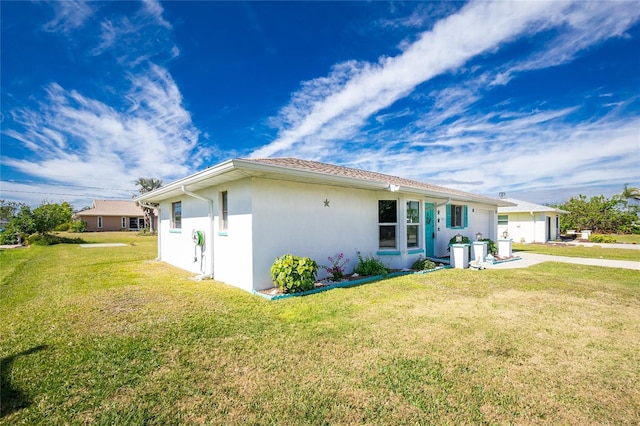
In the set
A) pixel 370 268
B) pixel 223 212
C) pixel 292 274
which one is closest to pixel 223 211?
pixel 223 212

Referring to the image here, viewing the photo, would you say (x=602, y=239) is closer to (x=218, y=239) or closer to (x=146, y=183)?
(x=218, y=239)

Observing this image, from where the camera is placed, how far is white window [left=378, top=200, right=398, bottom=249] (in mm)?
9016

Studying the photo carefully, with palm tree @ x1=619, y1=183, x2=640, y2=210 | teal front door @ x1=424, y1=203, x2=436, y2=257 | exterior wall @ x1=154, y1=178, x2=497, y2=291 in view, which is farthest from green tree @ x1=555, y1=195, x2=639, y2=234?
exterior wall @ x1=154, y1=178, x2=497, y2=291

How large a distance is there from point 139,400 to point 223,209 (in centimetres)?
549

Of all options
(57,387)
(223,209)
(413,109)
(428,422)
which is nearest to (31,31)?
(223,209)

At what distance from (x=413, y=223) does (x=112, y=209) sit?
44.5 meters

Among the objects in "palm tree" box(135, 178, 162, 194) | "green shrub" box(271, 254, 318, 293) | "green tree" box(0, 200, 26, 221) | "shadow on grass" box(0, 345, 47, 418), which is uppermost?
"palm tree" box(135, 178, 162, 194)

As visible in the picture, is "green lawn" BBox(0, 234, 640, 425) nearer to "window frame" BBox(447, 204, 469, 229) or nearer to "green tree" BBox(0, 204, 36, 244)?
"window frame" BBox(447, 204, 469, 229)

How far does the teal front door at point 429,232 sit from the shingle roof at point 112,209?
42365 mm

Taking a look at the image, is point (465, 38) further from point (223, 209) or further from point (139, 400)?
point (139, 400)

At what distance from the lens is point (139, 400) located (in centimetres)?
251

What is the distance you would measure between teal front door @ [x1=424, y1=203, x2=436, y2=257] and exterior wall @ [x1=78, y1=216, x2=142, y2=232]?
141 feet

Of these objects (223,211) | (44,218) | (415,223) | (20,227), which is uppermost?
(223,211)

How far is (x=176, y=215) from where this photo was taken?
1091 cm
